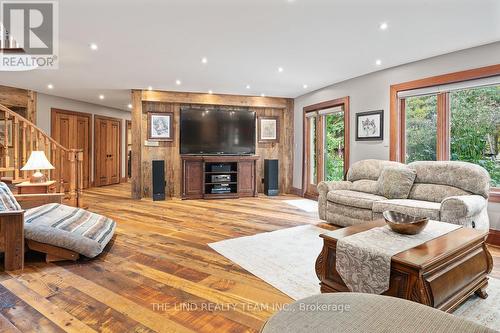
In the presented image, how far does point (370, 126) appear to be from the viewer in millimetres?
5023

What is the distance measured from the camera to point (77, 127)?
7.66 metres

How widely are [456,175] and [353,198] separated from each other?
1188 mm

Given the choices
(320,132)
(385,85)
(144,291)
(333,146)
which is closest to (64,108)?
(320,132)

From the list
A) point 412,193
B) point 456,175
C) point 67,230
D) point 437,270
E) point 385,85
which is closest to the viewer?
point 437,270

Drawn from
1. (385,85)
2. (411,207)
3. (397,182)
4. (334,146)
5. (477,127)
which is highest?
(385,85)

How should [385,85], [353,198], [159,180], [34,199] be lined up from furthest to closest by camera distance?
[159,180] → [385,85] → [353,198] → [34,199]

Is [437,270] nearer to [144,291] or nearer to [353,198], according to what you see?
[144,291]

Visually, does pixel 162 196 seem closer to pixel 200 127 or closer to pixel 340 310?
pixel 200 127

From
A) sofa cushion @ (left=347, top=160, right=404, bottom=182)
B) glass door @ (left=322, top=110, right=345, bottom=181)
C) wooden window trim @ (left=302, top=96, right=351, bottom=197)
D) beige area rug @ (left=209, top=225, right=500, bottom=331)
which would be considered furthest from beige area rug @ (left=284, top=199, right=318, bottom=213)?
beige area rug @ (left=209, top=225, right=500, bottom=331)

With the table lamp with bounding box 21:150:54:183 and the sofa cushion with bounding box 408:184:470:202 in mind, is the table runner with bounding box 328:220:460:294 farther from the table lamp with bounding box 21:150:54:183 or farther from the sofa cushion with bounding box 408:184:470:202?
the table lamp with bounding box 21:150:54:183

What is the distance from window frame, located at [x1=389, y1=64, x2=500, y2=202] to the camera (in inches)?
142

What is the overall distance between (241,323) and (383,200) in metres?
2.56

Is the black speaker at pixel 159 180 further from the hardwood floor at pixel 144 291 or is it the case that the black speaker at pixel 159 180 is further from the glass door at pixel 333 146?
the glass door at pixel 333 146

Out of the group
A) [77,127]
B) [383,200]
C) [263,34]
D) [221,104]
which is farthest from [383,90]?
[77,127]
